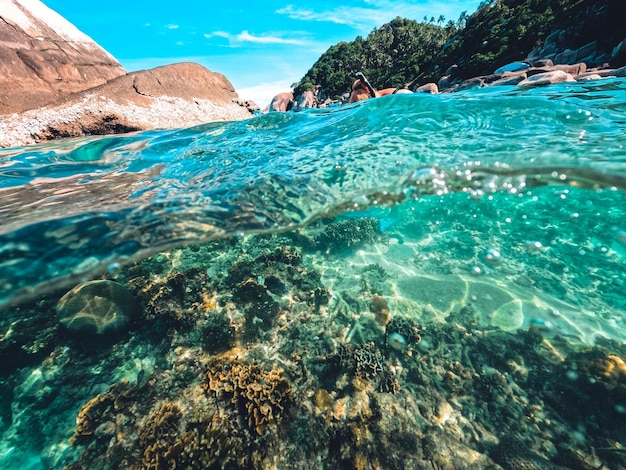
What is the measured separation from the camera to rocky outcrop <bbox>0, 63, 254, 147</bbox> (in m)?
10.0

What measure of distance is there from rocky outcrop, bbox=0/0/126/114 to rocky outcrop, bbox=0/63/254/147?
1427mm

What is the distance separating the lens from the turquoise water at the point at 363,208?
5027 millimetres

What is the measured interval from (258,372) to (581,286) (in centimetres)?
899

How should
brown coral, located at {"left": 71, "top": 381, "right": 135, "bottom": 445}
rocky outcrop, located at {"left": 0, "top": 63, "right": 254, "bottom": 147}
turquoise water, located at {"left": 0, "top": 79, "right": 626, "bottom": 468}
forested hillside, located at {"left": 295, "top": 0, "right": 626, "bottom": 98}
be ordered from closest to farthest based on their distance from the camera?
brown coral, located at {"left": 71, "top": 381, "right": 135, "bottom": 445}, turquoise water, located at {"left": 0, "top": 79, "right": 626, "bottom": 468}, rocky outcrop, located at {"left": 0, "top": 63, "right": 254, "bottom": 147}, forested hillside, located at {"left": 295, "top": 0, "right": 626, "bottom": 98}

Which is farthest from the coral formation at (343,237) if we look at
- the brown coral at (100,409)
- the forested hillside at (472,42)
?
the forested hillside at (472,42)

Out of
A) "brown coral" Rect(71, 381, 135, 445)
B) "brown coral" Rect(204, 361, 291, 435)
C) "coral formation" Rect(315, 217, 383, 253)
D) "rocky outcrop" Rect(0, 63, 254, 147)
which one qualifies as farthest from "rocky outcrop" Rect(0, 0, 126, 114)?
"brown coral" Rect(204, 361, 291, 435)

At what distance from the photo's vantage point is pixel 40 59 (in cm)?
1276

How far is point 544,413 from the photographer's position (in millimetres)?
4305

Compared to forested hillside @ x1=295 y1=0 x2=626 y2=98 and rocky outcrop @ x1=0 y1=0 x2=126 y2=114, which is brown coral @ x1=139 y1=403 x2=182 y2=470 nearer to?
rocky outcrop @ x1=0 y1=0 x2=126 y2=114

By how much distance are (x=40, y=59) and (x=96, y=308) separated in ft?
54.1

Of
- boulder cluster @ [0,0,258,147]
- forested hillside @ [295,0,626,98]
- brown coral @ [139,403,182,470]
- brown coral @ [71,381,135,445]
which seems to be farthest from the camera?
forested hillside @ [295,0,626,98]

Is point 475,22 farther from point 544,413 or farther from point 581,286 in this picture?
point 544,413

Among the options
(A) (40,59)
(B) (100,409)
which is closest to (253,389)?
(B) (100,409)

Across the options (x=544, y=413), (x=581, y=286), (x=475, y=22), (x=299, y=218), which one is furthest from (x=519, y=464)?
(x=475, y=22)
